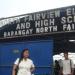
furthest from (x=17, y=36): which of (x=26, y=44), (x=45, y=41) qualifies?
(x=45, y=41)

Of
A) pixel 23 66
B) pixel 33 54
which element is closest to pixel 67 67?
pixel 33 54

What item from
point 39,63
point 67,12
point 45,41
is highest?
point 67,12

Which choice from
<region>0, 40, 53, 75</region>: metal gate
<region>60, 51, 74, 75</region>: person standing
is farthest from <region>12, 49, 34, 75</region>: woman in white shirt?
<region>60, 51, 74, 75</region>: person standing

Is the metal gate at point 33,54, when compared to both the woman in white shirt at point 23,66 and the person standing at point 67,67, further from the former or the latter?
the woman in white shirt at point 23,66

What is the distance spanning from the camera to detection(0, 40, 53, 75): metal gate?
40.3 ft

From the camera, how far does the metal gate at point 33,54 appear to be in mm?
12273

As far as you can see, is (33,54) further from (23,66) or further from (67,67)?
(23,66)

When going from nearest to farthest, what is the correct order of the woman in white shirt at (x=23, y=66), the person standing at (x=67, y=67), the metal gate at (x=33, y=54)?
the woman in white shirt at (x=23, y=66) < the person standing at (x=67, y=67) < the metal gate at (x=33, y=54)

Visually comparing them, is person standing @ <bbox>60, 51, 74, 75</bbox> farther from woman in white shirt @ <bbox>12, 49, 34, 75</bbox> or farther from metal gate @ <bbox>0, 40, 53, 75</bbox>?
woman in white shirt @ <bbox>12, 49, 34, 75</bbox>

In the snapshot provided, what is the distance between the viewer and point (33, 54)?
12836mm

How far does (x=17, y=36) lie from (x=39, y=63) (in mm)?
1547

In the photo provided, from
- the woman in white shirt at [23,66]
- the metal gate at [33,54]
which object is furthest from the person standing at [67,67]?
the woman in white shirt at [23,66]

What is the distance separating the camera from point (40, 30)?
41.4 feet

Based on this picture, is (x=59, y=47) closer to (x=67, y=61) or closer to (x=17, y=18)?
(x=67, y=61)
